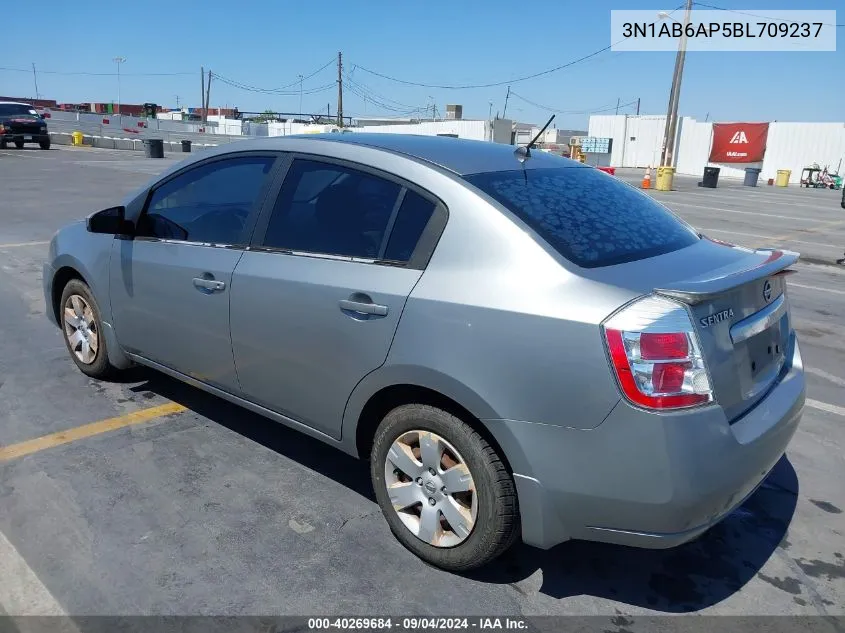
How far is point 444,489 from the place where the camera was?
2.58 meters

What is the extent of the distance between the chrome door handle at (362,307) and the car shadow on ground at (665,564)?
3.39ft

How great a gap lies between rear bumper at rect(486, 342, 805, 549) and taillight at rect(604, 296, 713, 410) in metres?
0.05

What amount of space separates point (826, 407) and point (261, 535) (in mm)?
3757

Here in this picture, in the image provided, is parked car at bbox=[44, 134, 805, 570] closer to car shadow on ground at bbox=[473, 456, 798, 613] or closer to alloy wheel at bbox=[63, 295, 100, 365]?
car shadow on ground at bbox=[473, 456, 798, 613]

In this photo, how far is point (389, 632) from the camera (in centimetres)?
236

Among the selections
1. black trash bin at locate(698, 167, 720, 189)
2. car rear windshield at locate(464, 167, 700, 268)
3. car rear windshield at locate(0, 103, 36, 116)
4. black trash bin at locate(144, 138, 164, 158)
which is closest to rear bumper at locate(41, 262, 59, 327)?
car rear windshield at locate(464, 167, 700, 268)

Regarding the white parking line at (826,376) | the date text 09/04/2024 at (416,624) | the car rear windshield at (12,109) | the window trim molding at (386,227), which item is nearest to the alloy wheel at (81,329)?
the window trim molding at (386,227)

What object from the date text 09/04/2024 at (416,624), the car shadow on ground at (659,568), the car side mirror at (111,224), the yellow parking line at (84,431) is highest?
the car side mirror at (111,224)

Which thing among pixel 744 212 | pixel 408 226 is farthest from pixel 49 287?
pixel 744 212

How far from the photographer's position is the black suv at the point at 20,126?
28.4 meters

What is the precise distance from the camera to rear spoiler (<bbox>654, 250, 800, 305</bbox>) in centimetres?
218

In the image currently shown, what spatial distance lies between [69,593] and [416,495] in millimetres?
1345

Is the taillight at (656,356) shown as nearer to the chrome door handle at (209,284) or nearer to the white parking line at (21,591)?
the chrome door handle at (209,284)

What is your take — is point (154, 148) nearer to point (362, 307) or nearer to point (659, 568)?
point (362, 307)
